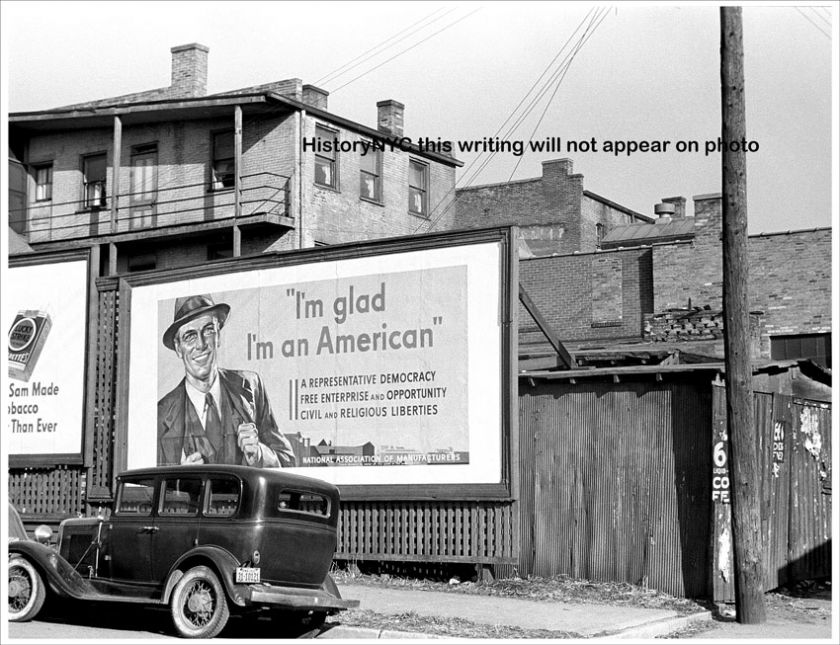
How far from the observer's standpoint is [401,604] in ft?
45.0

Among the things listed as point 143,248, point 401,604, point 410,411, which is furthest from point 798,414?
point 143,248

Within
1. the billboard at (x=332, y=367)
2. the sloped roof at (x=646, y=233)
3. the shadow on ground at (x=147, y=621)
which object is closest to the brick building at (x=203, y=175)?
the billboard at (x=332, y=367)

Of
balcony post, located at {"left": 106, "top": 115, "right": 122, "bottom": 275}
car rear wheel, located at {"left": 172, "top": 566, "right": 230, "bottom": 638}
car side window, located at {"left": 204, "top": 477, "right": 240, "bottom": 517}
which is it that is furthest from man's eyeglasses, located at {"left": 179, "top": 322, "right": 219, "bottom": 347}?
balcony post, located at {"left": 106, "top": 115, "right": 122, "bottom": 275}

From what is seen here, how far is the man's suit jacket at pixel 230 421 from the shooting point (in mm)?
17141

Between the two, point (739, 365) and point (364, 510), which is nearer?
point (739, 365)

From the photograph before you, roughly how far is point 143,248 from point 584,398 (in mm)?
20093

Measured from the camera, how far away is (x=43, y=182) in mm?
34406

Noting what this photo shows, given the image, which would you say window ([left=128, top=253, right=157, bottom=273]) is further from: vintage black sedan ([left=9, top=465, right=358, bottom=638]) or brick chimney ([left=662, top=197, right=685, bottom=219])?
brick chimney ([left=662, top=197, right=685, bottom=219])

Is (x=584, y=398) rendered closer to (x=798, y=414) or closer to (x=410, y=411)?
(x=410, y=411)

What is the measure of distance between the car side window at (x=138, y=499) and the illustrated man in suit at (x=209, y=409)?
486cm

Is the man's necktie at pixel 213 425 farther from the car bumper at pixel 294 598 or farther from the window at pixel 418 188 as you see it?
the window at pixel 418 188

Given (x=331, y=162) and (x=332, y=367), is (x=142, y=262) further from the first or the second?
(x=332, y=367)

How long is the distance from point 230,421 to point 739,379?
790 centimetres

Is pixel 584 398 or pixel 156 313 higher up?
pixel 156 313
